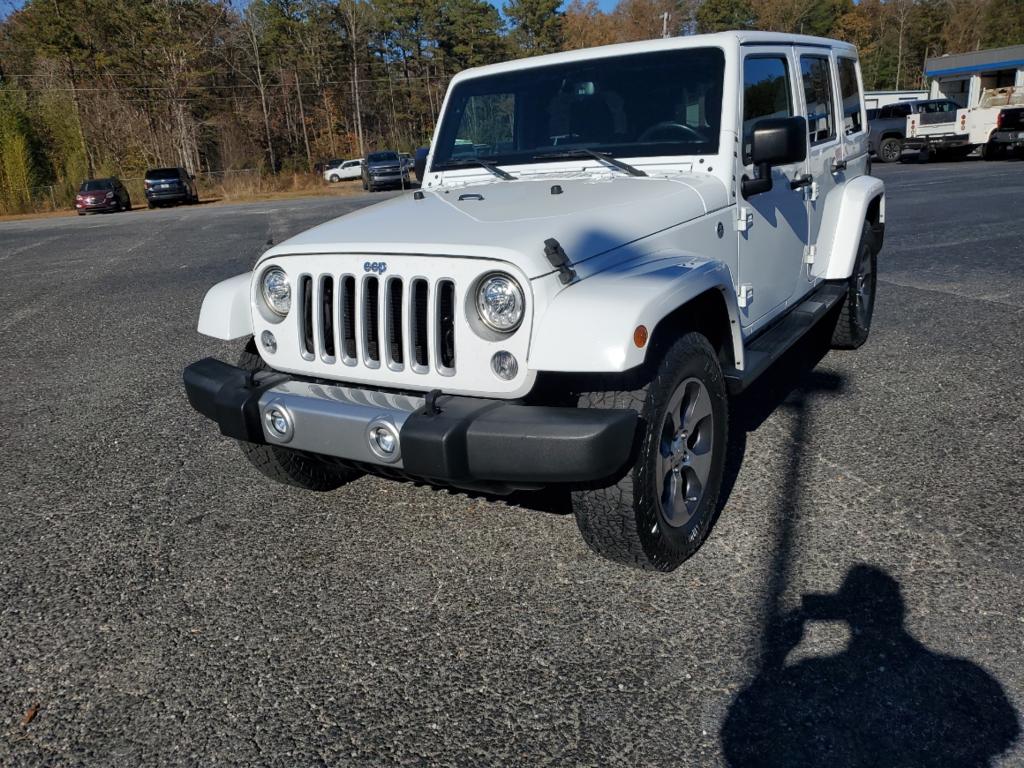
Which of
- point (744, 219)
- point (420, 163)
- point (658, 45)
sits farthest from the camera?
point (420, 163)

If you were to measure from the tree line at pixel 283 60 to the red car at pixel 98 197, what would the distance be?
7880 mm

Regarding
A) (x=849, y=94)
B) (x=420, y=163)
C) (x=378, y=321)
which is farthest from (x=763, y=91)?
(x=378, y=321)

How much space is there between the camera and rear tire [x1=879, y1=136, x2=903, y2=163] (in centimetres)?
2791

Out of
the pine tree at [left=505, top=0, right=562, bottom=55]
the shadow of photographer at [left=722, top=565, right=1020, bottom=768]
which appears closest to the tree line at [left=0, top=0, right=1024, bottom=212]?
the pine tree at [left=505, top=0, right=562, bottom=55]

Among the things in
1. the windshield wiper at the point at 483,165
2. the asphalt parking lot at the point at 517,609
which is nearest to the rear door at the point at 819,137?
the asphalt parking lot at the point at 517,609

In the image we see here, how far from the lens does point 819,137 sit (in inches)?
189

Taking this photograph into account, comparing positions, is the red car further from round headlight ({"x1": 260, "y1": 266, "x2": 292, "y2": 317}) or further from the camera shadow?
the camera shadow

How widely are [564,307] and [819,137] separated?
2.97 metres

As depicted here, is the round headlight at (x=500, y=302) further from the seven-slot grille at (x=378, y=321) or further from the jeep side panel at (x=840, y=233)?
the jeep side panel at (x=840, y=233)

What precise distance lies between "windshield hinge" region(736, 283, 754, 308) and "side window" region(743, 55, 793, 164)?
0.57 m

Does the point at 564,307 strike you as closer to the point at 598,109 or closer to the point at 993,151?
the point at 598,109

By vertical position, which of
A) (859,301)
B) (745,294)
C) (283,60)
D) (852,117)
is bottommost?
(859,301)

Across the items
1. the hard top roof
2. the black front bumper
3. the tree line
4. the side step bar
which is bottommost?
the side step bar

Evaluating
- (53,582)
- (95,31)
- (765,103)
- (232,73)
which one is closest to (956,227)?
(765,103)
